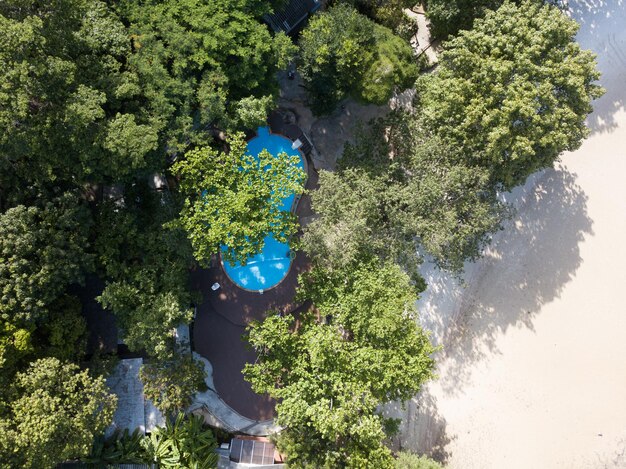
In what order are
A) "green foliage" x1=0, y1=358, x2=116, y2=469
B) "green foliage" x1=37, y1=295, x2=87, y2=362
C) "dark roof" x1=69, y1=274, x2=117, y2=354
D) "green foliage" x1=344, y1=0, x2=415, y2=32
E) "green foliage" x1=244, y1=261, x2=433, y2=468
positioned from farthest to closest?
"dark roof" x1=69, y1=274, x2=117, y2=354, "green foliage" x1=344, y1=0, x2=415, y2=32, "green foliage" x1=37, y1=295, x2=87, y2=362, "green foliage" x1=244, y1=261, x2=433, y2=468, "green foliage" x1=0, y1=358, x2=116, y2=469

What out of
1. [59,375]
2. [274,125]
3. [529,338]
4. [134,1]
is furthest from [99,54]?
[529,338]

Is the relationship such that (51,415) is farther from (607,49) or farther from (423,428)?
(607,49)

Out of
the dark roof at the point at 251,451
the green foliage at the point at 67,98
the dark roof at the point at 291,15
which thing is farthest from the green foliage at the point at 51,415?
the dark roof at the point at 291,15

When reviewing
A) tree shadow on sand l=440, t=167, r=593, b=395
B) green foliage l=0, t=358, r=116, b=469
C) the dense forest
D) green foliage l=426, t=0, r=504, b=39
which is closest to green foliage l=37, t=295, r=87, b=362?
the dense forest

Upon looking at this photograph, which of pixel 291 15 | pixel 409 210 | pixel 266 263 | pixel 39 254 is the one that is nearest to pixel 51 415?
pixel 39 254

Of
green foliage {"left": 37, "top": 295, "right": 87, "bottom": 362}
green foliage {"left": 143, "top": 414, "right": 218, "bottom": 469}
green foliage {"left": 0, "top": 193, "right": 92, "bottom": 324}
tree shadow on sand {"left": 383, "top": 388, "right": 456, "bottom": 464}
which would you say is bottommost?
green foliage {"left": 143, "top": 414, "right": 218, "bottom": 469}

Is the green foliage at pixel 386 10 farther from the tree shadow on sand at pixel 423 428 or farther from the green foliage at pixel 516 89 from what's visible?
the tree shadow on sand at pixel 423 428

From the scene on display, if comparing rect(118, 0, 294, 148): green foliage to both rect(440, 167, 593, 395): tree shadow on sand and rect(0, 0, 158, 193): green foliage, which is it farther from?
rect(440, 167, 593, 395): tree shadow on sand
